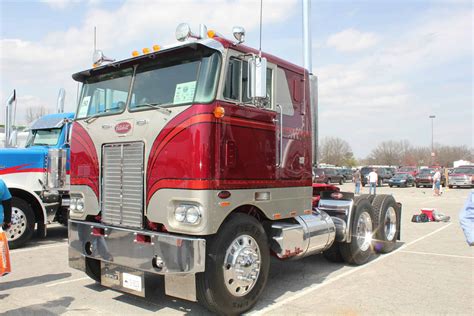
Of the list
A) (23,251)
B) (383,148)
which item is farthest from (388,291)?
(383,148)

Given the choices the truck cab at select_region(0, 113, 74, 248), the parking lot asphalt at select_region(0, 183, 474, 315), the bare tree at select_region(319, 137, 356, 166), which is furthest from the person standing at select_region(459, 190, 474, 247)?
the bare tree at select_region(319, 137, 356, 166)

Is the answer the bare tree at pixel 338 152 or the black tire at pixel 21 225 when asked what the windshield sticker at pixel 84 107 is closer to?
the black tire at pixel 21 225

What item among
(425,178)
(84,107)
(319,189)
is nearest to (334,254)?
(319,189)

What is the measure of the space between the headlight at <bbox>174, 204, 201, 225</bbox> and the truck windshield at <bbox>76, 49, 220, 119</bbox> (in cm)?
108

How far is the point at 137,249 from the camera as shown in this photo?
4492 millimetres

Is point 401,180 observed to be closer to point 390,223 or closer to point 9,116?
point 390,223

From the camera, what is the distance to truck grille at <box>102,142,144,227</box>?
469 cm

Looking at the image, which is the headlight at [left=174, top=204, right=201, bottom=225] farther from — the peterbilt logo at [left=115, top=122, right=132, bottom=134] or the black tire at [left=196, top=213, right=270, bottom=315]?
the peterbilt logo at [left=115, top=122, right=132, bottom=134]

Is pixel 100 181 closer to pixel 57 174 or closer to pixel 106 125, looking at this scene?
pixel 106 125

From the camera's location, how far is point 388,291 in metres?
5.53

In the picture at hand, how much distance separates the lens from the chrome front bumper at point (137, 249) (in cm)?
412

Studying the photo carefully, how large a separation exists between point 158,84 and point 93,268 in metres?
2.62

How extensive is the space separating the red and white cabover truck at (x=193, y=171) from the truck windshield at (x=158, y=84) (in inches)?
0.6

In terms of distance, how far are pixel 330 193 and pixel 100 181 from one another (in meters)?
3.85
